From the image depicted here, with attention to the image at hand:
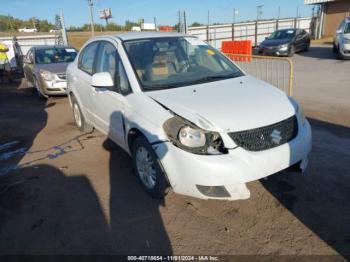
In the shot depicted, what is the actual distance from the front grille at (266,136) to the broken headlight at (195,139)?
157 millimetres

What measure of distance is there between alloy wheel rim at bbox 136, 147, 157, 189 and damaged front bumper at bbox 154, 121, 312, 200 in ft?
1.20

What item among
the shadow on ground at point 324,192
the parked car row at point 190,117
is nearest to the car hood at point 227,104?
the parked car row at point 190,117

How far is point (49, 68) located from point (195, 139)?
7.56 m

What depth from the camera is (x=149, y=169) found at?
11.2 feet

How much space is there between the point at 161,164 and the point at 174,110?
558 millimetres

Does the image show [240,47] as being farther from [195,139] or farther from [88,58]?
[195,139]

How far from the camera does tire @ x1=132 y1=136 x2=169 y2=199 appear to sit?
3.19m

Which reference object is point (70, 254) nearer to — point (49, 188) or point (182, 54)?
point (49, 188)

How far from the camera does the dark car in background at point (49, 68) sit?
8.81 metres

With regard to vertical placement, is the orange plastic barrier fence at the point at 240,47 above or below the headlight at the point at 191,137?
below

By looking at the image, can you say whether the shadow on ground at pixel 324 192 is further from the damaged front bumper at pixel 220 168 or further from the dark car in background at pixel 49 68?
the dark car in background at pixel 49 68

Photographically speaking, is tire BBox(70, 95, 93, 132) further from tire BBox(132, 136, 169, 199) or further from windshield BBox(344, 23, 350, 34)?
windshield BBox(344, 23, 350, 34)

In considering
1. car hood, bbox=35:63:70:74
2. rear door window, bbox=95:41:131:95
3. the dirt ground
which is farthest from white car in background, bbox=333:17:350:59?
rear door window, bbox=95:41:131:95

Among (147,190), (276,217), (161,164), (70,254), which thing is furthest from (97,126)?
(276,217)
